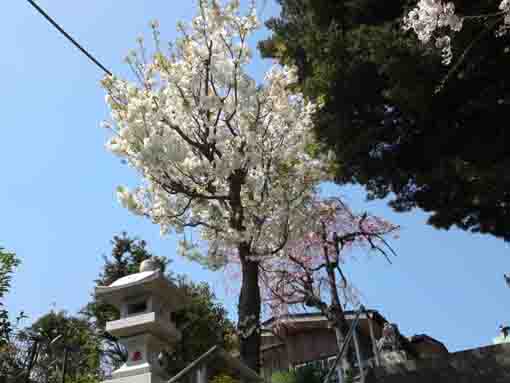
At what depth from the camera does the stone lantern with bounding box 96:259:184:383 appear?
612 cm

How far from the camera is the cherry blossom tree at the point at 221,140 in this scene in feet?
24.5

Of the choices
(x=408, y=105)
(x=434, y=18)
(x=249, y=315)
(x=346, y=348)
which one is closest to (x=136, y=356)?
(x=249, y=315)

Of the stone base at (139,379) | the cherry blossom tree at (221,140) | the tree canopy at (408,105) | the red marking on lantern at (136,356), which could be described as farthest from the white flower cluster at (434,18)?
the red marking on lantern at (136,356)

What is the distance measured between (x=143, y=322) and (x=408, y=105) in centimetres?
451

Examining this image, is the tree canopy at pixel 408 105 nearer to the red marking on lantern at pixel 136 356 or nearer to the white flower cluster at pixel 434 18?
the white flower cluster at pixel 434 18

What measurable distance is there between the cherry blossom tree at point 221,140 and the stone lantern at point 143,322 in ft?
3.94

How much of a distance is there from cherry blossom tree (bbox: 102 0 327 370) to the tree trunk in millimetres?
33

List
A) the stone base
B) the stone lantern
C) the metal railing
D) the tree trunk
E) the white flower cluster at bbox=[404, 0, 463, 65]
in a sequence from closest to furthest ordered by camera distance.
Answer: the white flower cluster at bbox=[404, 0, 463, 65] → the metal railing → the stone base → the stone lantern → the tree trunk

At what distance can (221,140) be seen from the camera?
307 inches

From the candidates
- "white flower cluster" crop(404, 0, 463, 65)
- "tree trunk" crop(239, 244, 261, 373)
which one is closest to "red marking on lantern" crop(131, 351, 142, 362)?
"tree trunk" crop(239, 244, 261, 373)

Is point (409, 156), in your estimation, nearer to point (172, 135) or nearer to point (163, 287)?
point (172, 135)

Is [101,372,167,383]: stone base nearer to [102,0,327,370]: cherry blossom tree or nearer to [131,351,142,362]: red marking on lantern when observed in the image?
[131,351,142,362]: red marking on lantern

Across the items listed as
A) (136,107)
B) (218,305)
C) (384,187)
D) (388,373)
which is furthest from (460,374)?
(218,305)

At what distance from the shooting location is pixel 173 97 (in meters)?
7.94
